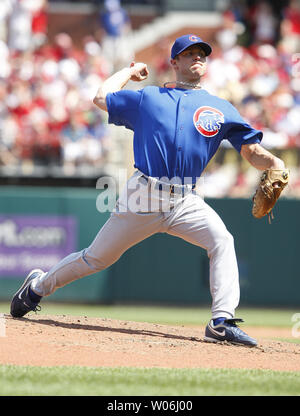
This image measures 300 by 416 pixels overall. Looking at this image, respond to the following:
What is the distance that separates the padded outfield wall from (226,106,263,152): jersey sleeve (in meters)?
6.44

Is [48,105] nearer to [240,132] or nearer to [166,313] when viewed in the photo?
[166,313]

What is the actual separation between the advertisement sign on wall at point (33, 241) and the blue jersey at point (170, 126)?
6.63 meters

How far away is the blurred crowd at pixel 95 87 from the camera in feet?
40.7

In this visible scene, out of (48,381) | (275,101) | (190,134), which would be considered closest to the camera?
(48,381)

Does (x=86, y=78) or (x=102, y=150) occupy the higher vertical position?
(x=86, y=78)

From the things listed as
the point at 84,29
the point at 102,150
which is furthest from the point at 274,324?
the point at 84,29

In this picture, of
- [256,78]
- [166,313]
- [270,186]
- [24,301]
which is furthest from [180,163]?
[256,78]

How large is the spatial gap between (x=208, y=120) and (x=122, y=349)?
5.35ft

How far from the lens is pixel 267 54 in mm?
15500

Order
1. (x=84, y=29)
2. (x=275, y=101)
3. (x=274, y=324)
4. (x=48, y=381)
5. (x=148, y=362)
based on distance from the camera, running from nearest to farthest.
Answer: (x=48, y=381) < (x=148, y=362) < (x=274, y=324) < (x=275, y=101) < (x=84, y=29)

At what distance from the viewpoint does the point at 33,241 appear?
1182 cm

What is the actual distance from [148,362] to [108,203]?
7.06 meters

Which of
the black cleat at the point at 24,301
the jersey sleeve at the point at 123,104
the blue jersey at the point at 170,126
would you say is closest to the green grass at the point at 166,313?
the black cleat at the point at 24,301

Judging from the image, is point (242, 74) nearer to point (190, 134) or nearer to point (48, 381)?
point (190, 134)
